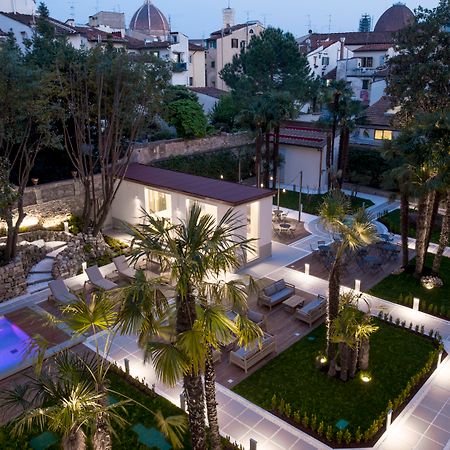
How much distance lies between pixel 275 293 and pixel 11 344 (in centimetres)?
995

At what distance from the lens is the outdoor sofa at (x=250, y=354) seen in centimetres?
1395

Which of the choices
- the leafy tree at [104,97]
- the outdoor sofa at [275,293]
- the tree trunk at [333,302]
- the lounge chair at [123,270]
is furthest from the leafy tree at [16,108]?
the tree trunk at [333,302]

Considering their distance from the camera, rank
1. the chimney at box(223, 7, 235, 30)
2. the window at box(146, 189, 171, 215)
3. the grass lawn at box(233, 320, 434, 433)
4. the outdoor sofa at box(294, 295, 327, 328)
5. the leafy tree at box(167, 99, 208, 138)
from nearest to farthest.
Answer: the grass lawn at box(233, 320, 434, 433), the outdoor sofa at box(294, 295, 327, 328), the window at box(146, 189, 171, 215), the leafy tree at box(167, 99, 208, 138), the chimney at box(223, 7, 235, 30)

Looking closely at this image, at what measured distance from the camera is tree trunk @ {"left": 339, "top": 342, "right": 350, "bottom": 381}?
13188 millimetres

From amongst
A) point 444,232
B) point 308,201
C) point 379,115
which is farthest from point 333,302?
point 379,115

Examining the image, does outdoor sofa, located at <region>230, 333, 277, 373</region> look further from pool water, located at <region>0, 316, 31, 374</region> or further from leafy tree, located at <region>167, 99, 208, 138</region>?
leafy tree, located at <region>167, 99, 208, 138</region>

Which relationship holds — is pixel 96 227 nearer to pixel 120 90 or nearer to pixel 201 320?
pixel 120 90

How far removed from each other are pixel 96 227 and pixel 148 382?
12511mm

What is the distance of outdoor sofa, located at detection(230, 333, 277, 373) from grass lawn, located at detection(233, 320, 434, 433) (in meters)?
0.34

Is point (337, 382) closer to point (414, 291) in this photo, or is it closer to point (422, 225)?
point (414, 291)

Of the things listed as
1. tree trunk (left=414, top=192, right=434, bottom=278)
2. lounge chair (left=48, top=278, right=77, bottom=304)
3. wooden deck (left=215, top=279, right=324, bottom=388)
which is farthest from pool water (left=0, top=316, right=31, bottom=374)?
tree trunk (left=414, top=192, right=434, bottom=278)

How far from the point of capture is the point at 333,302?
43.5 feet

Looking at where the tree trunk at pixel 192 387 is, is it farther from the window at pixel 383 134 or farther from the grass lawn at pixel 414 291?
the window at pixel 383 134

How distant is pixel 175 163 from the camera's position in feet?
111
